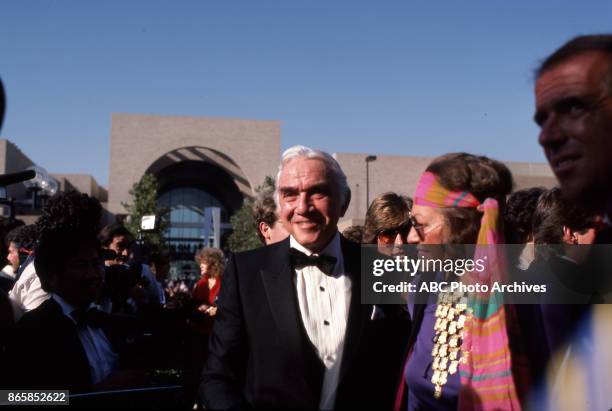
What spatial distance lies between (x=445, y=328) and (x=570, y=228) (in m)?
0.76

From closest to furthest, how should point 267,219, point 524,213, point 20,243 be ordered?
point 524,213 → point 267,219 → point 20,243

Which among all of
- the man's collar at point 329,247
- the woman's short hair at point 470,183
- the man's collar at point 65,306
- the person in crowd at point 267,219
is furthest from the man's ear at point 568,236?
the man's collar at point 65,306

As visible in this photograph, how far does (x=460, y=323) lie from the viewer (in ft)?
7.83

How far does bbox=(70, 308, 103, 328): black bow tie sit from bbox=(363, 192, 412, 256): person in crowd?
2051 mm

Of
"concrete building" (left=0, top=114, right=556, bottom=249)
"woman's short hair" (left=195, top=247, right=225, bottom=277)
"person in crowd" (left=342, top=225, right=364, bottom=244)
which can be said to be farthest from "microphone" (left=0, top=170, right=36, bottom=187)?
"concrete building" (left=0, top=114, right=556, bottom=249)

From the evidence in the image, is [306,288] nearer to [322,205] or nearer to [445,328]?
[322,205]

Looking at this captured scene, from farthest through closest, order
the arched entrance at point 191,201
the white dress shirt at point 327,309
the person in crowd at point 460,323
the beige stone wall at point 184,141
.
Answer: the arched entrance at point 191,201 < the beige stone wall at point 184,141 < the white dress shirt at point 327,309 < the person in crowd at point 460,323

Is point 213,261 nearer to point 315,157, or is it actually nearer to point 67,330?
point 67,330

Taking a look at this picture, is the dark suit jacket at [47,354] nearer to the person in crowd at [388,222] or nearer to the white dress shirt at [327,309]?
the white dress shirt at [327,309]

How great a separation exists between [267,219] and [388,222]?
99cm

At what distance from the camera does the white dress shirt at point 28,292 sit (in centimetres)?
346

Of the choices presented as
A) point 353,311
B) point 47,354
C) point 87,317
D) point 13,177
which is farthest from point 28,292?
point 353,311

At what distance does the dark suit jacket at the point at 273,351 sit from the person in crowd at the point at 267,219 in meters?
1.73

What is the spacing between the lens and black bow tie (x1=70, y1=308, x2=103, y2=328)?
9.61 ft
